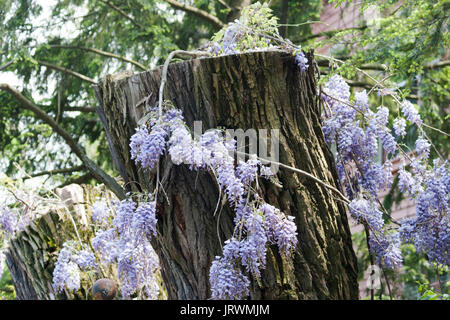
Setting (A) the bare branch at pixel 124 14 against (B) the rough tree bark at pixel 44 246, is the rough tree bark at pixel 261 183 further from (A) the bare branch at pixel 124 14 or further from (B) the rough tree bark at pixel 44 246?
(A) the bare branch at pixel 124 14

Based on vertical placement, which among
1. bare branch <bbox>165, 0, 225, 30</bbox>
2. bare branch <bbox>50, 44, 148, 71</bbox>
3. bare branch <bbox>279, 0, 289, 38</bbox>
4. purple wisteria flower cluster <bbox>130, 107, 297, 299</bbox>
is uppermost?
bare branch <bbox>165, 0, 225, 30</bbox>

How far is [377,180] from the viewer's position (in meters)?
3.54

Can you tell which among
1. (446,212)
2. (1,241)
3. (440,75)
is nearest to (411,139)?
(440,75)

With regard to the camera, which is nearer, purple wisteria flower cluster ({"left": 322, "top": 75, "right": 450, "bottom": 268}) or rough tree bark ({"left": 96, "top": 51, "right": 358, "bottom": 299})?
rough tree bark ({"left": 96, "top": 51, "right": 358, "bottom": 299})

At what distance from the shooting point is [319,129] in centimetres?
323

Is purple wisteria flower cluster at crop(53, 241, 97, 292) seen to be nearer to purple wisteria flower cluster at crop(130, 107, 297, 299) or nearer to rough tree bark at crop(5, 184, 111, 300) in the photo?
rough tree bark at crop(5, 184, 111, 300)

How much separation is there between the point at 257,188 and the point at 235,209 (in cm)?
14

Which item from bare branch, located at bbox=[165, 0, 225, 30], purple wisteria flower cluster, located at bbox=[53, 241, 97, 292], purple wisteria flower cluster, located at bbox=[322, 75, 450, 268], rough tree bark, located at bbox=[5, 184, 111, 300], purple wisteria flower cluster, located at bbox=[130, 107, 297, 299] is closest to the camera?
purple wisteria flower cluster, located at bbox=[130, 107, 297, 299]

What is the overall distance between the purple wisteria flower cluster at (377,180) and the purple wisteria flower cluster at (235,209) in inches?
22.0

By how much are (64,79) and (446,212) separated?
21.8 feet

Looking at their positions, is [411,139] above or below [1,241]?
above

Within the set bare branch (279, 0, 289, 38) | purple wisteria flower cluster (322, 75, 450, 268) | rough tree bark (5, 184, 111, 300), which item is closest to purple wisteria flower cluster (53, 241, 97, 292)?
rough tree bark (5, 184, 111, 300)

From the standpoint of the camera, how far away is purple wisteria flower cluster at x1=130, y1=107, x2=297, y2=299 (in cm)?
280

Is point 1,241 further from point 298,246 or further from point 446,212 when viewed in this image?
point 446,212
